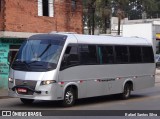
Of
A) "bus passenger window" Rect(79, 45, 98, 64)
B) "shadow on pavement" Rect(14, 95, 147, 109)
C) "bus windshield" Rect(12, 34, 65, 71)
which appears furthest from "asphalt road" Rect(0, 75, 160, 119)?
"bus passenger window" Rect(79, 45, 98, 64)

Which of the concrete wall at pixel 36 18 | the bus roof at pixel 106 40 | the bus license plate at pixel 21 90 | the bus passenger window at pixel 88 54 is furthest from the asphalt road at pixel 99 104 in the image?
the concrete wall at pixel 36 18

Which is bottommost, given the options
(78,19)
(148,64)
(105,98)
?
(105,98)

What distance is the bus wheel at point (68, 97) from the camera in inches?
683

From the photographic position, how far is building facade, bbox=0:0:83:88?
26484 millimetres

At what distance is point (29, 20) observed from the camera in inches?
1146

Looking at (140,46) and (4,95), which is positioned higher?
(140,46)

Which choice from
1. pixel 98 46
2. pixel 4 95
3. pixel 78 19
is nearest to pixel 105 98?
pixel 98 46

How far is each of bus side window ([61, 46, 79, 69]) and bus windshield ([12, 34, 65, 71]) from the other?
31 centimetres

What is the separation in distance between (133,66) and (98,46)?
2878 millimetres

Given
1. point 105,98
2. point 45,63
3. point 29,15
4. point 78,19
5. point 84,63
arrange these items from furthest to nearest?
point 78,19 < point 29,15 < point 105,98 < point 84,63 < point 45,63

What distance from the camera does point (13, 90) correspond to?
17.2 meters

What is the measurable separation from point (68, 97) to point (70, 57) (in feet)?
4.81

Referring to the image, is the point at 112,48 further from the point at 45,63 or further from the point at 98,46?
the point at 45,63

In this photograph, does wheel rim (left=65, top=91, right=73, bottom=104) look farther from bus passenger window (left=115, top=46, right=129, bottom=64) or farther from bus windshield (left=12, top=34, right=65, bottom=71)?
bus passenger window (left=115, top=46, right=129, bottom=64)
